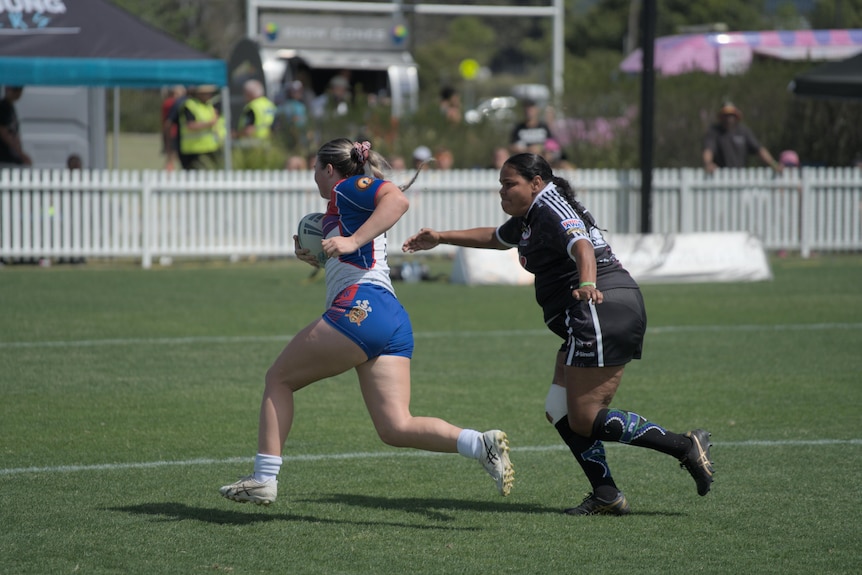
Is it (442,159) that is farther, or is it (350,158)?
(442,159)

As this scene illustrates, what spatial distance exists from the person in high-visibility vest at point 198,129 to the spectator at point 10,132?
2556 mm

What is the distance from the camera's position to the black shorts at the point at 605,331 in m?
5.43

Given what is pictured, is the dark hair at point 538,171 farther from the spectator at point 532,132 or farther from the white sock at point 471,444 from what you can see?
the spectator at point 532,132

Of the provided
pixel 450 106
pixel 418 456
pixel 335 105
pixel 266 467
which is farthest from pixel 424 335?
pixel 335 105

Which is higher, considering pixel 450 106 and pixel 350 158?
pixel 450 106

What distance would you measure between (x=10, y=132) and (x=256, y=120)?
13.1ft

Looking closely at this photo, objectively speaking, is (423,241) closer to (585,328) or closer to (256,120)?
(585,328)

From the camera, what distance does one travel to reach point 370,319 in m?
5.32

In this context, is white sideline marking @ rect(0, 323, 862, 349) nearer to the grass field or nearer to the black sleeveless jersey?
the grass field

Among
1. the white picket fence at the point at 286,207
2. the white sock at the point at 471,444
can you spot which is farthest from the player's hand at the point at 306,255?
the white picket fence at the point at 286,207

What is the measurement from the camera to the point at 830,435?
7.32 metres

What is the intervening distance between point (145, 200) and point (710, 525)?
538 inches

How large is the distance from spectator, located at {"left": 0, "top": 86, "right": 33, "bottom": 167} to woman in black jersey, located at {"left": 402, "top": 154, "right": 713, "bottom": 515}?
13.6 metres

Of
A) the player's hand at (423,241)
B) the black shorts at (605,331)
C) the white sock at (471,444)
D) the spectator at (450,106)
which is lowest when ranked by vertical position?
the white sock at (471,444)
